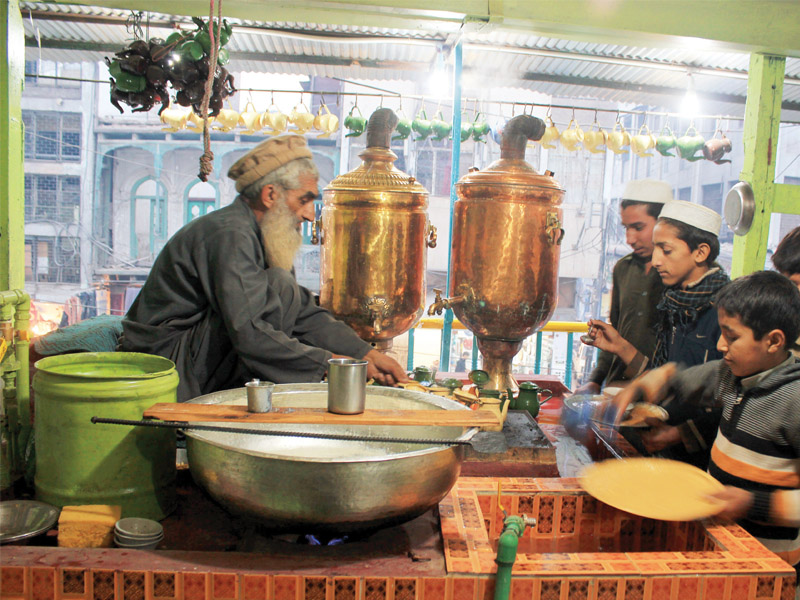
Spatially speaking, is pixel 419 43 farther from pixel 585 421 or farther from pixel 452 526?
pixel 452 526

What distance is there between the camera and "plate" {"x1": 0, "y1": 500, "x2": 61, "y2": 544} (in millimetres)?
1656

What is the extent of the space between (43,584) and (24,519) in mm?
317

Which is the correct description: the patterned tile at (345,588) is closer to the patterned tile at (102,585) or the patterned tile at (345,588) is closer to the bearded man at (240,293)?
Result: the patterned tile at (102,585)

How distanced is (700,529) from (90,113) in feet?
46.4

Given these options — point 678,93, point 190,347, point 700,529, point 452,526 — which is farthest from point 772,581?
point 678,93

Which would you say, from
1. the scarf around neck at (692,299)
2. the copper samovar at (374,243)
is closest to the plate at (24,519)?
the copper samovar at (374,243)

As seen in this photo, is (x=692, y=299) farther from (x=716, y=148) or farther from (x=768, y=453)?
(x=716, y=148)

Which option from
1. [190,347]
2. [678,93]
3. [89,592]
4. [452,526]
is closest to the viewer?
[89,592]

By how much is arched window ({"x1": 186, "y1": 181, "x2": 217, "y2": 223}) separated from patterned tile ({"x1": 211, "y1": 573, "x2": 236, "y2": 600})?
485 inches

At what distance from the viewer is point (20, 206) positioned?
2832 millimetres

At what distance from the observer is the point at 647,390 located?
105 inches

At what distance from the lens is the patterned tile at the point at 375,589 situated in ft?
4.84

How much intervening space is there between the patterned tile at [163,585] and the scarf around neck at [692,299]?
254 centimetres

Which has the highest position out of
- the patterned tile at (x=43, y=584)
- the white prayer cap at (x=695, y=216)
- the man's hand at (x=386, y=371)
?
the white prayer cap at (x=695, y=216)
